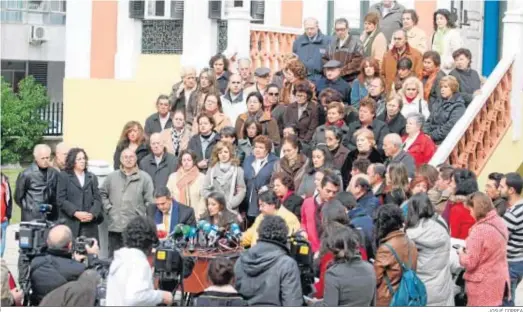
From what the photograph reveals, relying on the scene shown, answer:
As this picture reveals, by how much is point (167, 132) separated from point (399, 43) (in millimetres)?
2944

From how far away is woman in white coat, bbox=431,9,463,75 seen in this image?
18.4 meters

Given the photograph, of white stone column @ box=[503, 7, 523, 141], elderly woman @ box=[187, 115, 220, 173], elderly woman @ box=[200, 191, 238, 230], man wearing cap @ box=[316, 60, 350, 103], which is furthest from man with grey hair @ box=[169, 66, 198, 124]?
white stone column @ box=[503, 7, 523, 141]

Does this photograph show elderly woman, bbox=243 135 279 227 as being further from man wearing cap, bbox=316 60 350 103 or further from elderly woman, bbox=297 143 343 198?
man wearing cap, bbox=316 60 350 103

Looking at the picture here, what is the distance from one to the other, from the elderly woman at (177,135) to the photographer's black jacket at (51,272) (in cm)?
561

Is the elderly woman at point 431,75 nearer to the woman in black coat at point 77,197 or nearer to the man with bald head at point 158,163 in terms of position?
the man with bald head at point 158,163

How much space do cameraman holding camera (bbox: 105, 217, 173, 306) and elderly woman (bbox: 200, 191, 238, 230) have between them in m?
3.17

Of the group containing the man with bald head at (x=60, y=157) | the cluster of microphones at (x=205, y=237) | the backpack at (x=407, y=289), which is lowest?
the backpack at (x=407, y=289)

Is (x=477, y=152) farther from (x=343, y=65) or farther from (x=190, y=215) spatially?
(x=190, y=215)

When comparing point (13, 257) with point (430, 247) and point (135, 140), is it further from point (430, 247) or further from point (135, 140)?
point (430, 247)

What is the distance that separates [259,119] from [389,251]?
5059 millimetres

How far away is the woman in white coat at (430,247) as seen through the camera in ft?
41.0

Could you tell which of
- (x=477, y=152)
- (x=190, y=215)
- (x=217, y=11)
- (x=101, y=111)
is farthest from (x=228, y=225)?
(x=217, y=11)

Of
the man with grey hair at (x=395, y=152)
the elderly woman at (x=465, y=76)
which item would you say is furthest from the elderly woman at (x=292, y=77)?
the man with grey hair at (x=395, y=152)

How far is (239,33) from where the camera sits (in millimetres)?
21031
